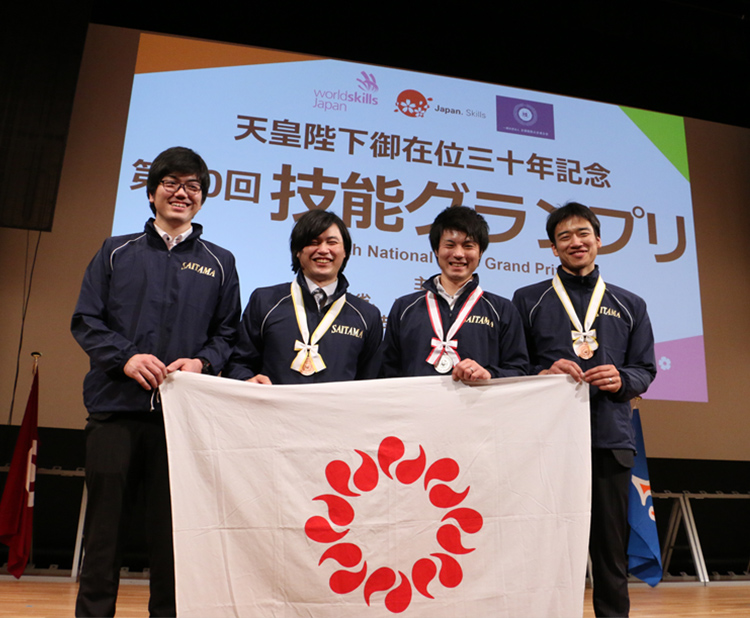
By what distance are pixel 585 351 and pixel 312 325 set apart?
3.46 feet

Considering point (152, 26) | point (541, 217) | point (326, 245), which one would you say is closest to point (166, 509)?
point (326, 245)

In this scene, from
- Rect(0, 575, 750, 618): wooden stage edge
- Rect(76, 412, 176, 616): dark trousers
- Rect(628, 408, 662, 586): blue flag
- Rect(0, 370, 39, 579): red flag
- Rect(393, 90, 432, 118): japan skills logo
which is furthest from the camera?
Rect(393, 90, 432, 118): japan skills logo

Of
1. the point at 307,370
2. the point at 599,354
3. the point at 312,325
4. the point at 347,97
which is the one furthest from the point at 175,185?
the point at 347,97

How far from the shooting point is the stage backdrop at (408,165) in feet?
13.7

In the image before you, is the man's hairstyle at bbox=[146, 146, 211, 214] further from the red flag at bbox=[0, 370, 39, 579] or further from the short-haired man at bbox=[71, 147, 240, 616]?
the red flag at bbox=[0, 370, 39, 579]

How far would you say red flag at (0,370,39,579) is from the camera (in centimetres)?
371

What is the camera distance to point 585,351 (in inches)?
92.3

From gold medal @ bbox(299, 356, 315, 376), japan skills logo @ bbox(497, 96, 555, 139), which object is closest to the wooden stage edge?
gold medal @ bbox(299, 356, 315, 376)

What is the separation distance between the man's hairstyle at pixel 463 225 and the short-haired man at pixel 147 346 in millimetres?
857

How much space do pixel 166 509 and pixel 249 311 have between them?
0.79 meters

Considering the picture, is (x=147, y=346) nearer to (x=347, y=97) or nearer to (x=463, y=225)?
(x=463, y=225)

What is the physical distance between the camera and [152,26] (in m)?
4.62

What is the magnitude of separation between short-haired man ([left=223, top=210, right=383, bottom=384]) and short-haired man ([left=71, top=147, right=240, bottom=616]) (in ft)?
0.42

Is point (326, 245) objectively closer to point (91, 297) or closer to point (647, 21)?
point (91, 297)
